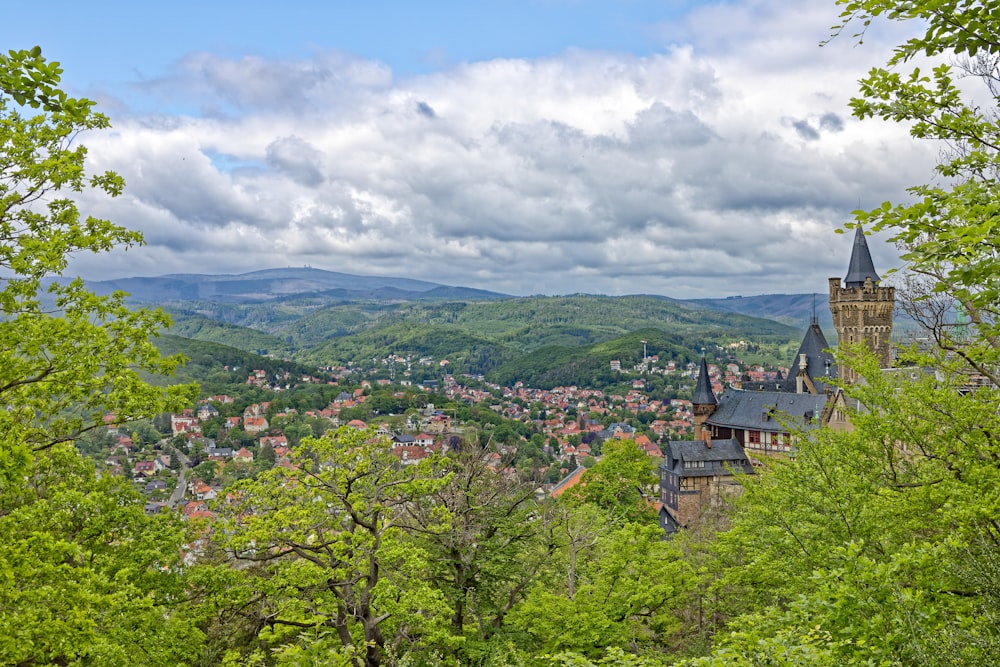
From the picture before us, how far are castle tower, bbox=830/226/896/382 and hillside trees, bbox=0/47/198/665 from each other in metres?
51.1

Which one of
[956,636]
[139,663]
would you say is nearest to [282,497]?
[139,663]

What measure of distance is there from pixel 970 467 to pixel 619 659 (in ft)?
20.7

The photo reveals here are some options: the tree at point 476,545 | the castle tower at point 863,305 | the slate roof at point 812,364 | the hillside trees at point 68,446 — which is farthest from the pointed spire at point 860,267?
the hillside trees at point 68,446

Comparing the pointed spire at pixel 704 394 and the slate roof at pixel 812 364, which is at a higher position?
the slate roof at pixel 812 364

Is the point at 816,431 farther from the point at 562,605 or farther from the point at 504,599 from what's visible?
the point at 504,599

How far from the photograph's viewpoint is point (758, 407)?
56750 mm

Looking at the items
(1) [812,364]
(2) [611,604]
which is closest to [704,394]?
(1) [812,364]

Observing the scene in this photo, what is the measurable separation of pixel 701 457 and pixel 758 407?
32.1 ft

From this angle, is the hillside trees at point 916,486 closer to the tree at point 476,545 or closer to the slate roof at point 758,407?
the tree at point 476,545

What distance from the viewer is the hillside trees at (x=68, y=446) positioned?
24.8 ft

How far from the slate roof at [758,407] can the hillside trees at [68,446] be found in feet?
163


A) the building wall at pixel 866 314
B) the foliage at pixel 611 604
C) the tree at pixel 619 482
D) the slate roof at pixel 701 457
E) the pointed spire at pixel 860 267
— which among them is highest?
the pointed spire at pixel 860 267

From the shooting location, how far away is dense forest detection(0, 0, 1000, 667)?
6543mm

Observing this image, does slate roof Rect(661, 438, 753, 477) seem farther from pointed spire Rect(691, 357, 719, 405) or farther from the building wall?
the building wall
